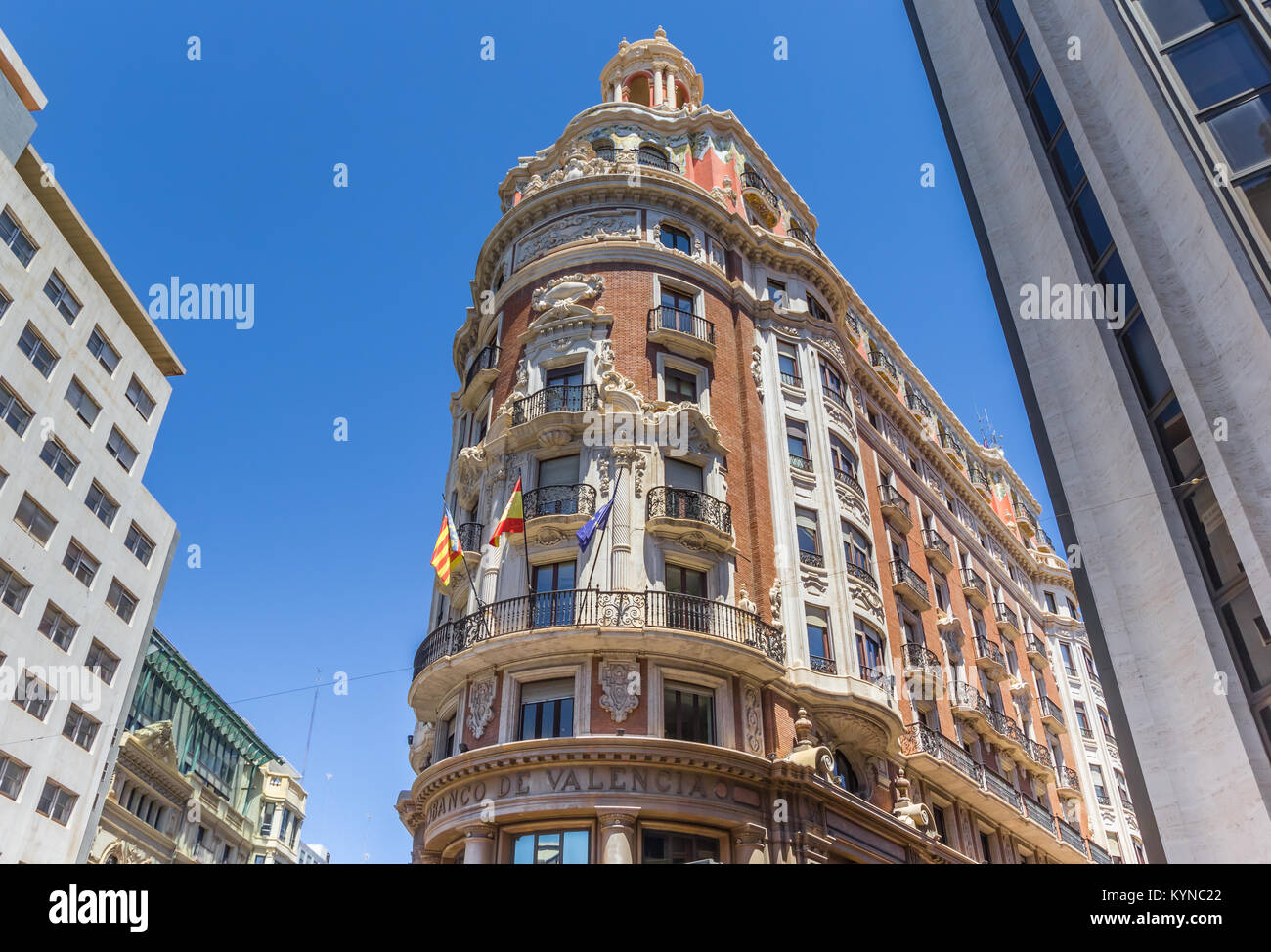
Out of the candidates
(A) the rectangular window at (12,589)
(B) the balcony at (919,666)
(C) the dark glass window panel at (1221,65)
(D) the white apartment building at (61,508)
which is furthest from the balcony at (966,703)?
(A) the rectangular window at (12,589)

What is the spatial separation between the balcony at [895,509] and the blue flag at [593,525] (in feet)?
57.6

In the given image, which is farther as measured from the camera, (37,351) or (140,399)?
(140,399)

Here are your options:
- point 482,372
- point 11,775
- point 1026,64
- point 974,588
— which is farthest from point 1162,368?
point 11,775

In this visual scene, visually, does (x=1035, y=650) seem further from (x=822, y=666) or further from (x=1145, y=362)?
(x=1145, y=362)

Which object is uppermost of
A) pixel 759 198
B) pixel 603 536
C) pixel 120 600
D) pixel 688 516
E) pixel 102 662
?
pixel 759 198

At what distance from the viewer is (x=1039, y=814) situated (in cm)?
4353

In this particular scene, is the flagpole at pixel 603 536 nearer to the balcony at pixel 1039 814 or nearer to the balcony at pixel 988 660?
the balcony at pixel 988 660

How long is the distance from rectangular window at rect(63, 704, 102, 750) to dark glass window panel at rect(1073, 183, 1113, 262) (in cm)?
5289

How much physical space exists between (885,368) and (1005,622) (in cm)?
1588

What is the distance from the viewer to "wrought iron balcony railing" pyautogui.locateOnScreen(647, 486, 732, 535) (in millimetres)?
29656

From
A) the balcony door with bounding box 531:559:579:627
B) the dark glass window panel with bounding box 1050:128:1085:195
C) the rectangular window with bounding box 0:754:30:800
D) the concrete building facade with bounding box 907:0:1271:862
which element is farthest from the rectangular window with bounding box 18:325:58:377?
the dark glass window panel with bounding box 1050:128:1085:195

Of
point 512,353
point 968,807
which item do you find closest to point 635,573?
point 512,353

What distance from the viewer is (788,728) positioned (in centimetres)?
2862

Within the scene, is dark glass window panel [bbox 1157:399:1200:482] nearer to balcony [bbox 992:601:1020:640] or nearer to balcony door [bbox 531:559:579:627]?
balcony door [bbox 531:559:579:627]
